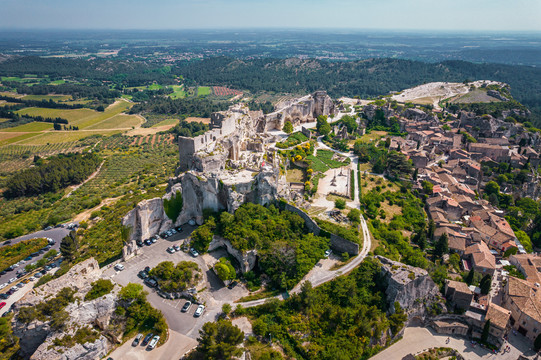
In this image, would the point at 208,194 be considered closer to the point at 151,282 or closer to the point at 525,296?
the point at 151,282

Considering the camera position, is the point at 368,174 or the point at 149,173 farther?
the point at 149,173

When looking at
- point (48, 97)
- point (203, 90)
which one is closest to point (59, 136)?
point (48, 97)

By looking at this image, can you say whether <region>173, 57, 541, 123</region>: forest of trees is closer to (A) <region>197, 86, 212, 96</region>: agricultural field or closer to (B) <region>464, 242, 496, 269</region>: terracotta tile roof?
(A) <region>197, 86, 212, 96</region>: agricultural field

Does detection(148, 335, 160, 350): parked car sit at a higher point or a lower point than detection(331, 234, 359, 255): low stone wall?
lower

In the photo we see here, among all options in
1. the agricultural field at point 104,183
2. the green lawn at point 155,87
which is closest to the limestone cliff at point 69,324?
the agricultural field at point 104,183

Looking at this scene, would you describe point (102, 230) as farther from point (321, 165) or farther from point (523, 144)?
point (523, 144)

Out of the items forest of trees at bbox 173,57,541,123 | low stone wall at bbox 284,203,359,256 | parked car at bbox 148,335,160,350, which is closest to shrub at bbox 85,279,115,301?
parked car at bbox 148,335,160,350

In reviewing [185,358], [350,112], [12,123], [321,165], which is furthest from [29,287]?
[12,123]
